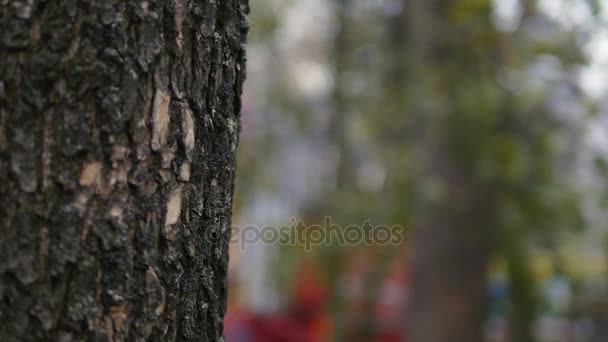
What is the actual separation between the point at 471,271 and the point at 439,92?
1689mm

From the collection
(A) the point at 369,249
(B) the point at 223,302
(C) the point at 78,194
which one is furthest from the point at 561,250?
(C) the point at 78,194

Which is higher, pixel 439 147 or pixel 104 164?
pixel 439 147

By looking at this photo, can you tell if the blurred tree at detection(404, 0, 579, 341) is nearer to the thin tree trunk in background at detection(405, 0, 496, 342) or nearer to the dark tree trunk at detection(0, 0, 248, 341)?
the thin tree trunk in background at detection(405, 0, 496, 342)

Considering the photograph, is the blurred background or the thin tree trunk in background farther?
the thin tree trunk in background

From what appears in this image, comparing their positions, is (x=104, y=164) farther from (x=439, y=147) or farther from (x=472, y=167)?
(x=439, y=147)

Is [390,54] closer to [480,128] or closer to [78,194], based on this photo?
[480,128]

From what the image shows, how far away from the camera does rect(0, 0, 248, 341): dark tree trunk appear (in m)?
1.10

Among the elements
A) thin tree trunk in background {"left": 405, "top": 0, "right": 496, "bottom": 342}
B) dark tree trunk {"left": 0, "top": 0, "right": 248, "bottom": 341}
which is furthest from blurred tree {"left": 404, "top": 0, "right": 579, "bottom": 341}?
dark tree trunk {"left": 0, "top": 0, "right": 248, "bottom": 341}

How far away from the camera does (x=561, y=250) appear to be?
5020 mm

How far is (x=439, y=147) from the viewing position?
5633 mm

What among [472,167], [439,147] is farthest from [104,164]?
[439,147]

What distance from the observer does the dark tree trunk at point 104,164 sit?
1.10 metres

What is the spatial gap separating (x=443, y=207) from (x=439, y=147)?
1.30 feet

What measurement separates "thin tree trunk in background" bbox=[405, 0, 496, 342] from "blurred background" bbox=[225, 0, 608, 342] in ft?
0.04
